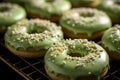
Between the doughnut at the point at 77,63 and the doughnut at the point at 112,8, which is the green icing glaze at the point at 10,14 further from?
the doughnut at the point at 112,8

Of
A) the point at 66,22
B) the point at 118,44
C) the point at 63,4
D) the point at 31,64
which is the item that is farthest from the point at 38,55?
the point at 63,4

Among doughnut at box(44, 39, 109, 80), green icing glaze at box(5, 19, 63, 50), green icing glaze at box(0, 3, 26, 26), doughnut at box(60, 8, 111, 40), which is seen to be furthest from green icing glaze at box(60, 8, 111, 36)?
green icing glaze at box(0, 3, 26, 26)

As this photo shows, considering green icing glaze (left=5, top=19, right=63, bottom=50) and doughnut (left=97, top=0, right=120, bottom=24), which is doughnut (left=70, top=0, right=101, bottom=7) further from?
green icing glaze (left=5, top=19, right=63, bottom=50)

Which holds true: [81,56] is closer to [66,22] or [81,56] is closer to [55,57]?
[55,57]

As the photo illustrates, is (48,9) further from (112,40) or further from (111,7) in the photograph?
(112,40)

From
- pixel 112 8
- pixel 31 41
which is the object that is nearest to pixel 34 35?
pixel 31 41

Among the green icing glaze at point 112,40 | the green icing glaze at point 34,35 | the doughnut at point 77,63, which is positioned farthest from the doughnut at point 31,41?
the green icing glaze at point 112,40
